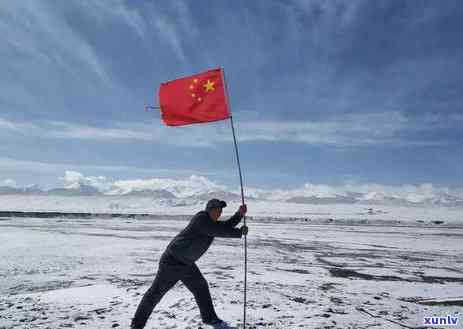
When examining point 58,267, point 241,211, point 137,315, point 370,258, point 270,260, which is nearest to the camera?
point 137,315

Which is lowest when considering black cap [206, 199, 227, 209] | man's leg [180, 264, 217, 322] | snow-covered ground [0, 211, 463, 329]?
snow-covered ground [0, 211, 463, 329]

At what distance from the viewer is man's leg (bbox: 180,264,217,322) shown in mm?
4074

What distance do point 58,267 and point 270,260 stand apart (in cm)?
626

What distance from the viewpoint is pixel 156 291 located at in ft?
12.8

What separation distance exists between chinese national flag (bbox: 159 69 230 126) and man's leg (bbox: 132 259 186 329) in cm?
207

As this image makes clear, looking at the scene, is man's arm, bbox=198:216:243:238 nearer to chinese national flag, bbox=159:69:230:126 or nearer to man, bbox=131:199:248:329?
man, bbox=131:199:248:329

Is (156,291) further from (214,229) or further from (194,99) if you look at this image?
(194,99)

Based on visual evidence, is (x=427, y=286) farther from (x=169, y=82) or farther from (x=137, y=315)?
(x=169, y=82)

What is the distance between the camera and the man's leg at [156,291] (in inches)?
153

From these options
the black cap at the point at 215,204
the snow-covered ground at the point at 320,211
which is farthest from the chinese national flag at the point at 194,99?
the snow-covered ground at the point at 320,211

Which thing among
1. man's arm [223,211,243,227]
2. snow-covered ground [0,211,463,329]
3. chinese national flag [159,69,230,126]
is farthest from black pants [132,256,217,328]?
chinese national flag [159,69,230,126]

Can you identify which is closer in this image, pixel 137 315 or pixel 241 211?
pixel 137 315

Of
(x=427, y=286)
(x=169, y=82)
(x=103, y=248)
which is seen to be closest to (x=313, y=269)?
(x=427, y=286)

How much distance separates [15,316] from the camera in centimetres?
447
